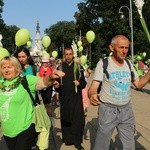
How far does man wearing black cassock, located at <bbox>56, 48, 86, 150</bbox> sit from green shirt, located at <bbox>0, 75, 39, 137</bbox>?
2865mm

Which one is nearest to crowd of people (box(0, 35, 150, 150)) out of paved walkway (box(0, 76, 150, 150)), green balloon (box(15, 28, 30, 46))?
green balloon (box(15, 28, 30, 46))

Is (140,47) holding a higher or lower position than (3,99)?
lower

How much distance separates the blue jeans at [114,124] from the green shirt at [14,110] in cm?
99

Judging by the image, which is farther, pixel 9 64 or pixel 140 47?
pixel 140 47

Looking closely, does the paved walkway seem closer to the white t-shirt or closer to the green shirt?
the white t-shirt

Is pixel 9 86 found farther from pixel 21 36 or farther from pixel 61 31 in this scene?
pixel 61 31

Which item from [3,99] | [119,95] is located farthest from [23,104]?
[119,95]

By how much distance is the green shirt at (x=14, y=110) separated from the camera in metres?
4.64

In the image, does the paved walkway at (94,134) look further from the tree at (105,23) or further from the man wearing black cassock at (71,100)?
the tree at (105,23)

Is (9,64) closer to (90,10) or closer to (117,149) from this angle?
(117,149)

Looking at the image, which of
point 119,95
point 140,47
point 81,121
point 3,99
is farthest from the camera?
point 140,47

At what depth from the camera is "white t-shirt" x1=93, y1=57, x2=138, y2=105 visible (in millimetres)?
5129

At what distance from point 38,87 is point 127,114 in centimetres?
121

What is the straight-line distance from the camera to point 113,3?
6109 centimetres
